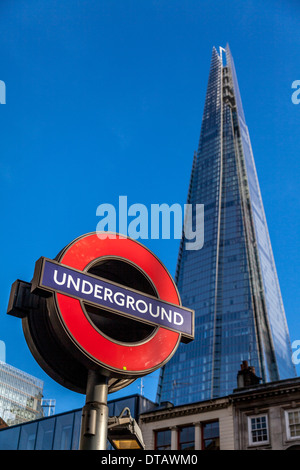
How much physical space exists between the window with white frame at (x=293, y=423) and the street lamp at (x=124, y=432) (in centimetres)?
2832

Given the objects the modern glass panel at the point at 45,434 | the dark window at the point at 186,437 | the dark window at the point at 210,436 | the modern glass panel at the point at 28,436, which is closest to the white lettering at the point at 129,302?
the dark window at the point at 210,436

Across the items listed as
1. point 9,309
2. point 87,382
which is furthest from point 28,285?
point 87,382

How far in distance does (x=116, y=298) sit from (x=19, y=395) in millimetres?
171106

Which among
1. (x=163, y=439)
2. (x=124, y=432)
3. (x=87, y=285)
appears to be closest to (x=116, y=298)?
(x=87, y=285)

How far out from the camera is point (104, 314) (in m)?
7.46

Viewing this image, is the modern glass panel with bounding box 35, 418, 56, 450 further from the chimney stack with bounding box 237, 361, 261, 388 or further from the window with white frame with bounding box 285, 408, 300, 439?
the window with white frame with bounding box 285, 408, 300, 439

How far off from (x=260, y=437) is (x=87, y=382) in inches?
1173

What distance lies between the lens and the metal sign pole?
6680mm

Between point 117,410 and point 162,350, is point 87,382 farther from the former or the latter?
point 117,410

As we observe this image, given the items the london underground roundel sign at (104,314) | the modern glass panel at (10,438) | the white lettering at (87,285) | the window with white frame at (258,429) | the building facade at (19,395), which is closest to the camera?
the london underground roundel sign at (104,314)

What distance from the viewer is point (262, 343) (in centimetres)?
18388

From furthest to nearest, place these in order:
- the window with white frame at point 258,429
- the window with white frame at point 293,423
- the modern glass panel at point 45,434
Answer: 1. the modern glass panel at point 45,434
2. the window with white frame at point 258,429
3. the window with white frame at point 293,423

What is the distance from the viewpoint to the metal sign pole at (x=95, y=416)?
6.68 m

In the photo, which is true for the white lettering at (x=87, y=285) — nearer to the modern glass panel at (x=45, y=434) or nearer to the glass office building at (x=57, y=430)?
the glass office building at (x=57, y=430)
